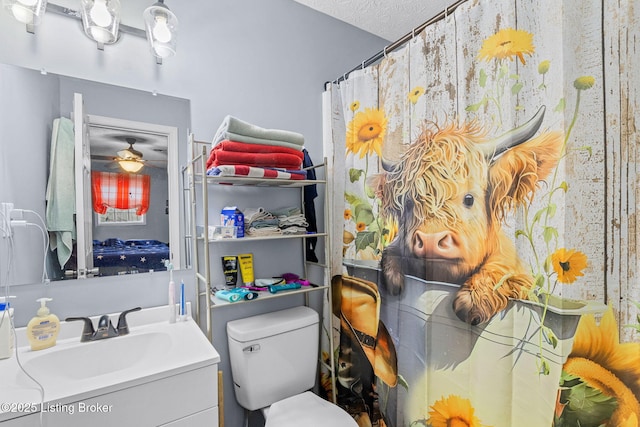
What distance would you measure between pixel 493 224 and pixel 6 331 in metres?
1.67

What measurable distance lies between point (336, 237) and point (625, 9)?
1.32 m

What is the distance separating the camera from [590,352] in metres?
0.79

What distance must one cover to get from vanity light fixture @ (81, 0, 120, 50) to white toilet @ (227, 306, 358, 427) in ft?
4.46

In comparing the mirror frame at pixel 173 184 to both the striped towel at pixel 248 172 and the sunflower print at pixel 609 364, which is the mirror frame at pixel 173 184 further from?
the sunflower print at pixel 609 364

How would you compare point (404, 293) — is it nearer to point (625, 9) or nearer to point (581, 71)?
point (581, 71)

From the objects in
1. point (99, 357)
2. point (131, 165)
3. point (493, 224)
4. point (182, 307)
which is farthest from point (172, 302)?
point (493, 224)

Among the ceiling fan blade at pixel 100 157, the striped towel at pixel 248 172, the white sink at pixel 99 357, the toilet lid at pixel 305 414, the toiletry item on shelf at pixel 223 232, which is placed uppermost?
the ceiling fan blade at pixel 100 157

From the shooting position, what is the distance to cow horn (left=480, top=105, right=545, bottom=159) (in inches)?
34.0

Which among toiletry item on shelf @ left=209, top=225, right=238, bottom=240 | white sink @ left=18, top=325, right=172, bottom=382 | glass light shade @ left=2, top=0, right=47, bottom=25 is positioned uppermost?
glass light shade @ left=2, top=0, right=47, bottom=25

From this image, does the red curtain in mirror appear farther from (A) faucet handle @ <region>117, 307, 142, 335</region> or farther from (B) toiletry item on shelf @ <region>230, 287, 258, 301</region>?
(B) toiletry item on shelf @ <region>230, 287, 258, 301</region>

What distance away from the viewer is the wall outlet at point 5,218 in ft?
3.39

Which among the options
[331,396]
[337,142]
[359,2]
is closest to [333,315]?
[331,396]

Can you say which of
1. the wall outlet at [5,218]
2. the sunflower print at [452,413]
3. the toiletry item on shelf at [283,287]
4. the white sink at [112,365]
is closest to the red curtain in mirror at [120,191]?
the wall outlet at [5,218]

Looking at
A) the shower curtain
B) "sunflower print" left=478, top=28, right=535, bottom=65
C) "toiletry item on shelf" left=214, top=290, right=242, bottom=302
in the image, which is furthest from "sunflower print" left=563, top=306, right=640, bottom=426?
"toiletry item on shelf" left=214, top=290, right=242, bottom=302
